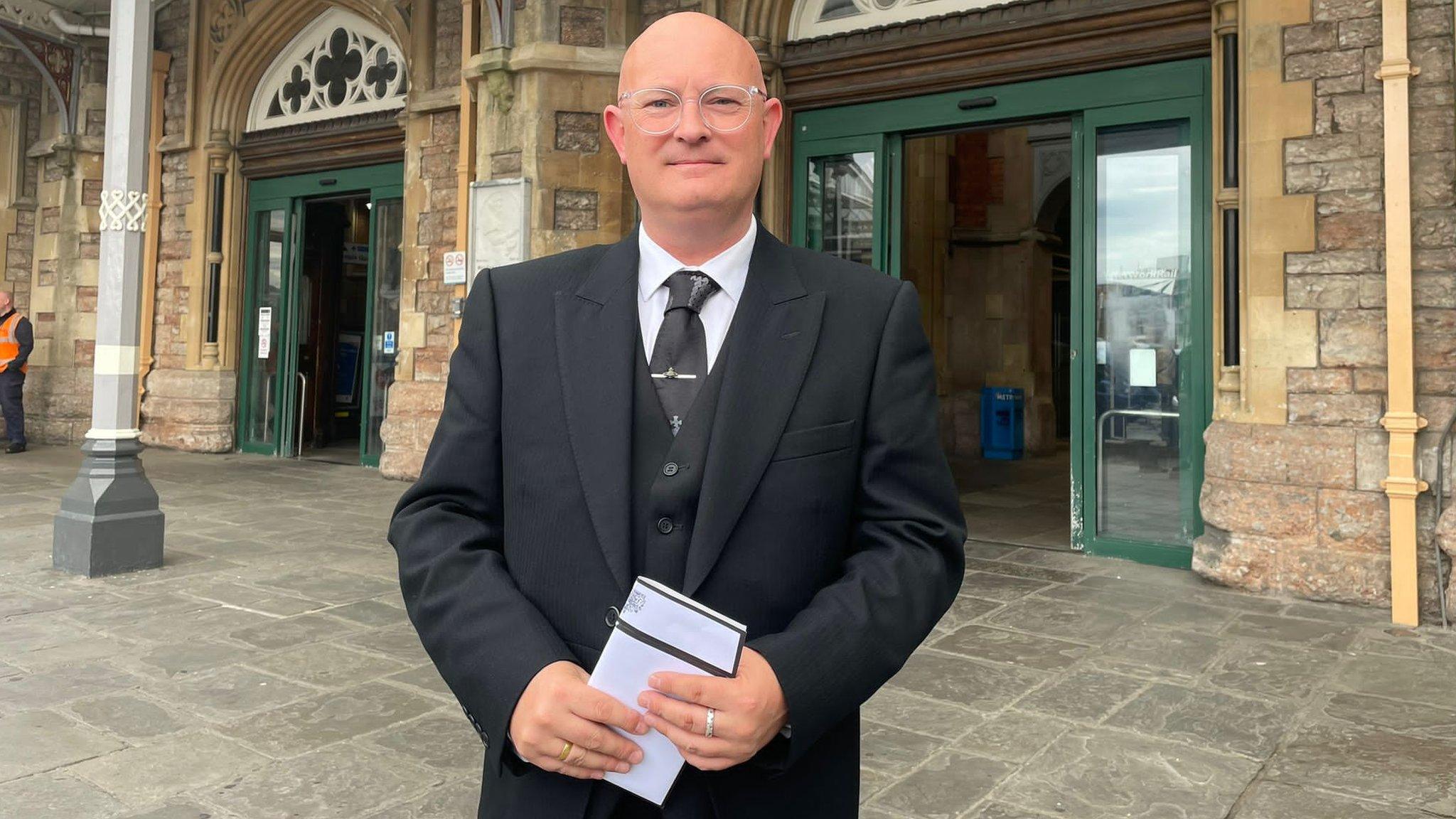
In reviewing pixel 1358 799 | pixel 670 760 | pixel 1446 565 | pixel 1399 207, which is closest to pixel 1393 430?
pixel 1446 565

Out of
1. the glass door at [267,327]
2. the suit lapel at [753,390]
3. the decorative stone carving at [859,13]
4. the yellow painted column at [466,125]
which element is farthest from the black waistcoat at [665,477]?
the glass door at [267,327]

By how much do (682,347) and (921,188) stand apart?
1227cm

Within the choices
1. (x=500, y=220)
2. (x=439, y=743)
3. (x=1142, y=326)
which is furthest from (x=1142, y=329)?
(x=439, y=743)

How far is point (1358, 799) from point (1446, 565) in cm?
256

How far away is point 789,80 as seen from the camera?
722 cm

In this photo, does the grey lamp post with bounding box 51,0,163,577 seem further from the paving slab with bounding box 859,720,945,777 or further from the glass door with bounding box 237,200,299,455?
the glass door with bounding box 237,200,299,455

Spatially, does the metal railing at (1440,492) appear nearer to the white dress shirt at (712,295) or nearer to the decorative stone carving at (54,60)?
the white dress shirt at (712,295)

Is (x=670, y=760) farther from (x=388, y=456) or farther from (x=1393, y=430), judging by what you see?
(x=388, y=456)

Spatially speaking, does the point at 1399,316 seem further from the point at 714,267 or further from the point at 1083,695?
the point at 714,267

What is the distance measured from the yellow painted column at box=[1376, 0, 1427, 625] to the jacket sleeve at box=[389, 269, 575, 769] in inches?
186

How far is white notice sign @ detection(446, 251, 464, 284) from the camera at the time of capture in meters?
8.00

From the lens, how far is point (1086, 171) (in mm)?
6133

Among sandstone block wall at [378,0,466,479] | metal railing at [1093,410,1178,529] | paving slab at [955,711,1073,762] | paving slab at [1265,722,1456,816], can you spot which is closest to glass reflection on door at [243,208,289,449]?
Answer: sandstone block wall at [378,0,466,479]

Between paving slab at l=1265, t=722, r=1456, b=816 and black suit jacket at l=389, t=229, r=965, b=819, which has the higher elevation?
black suit jacket at l=389, t=229, r=965, b=819
